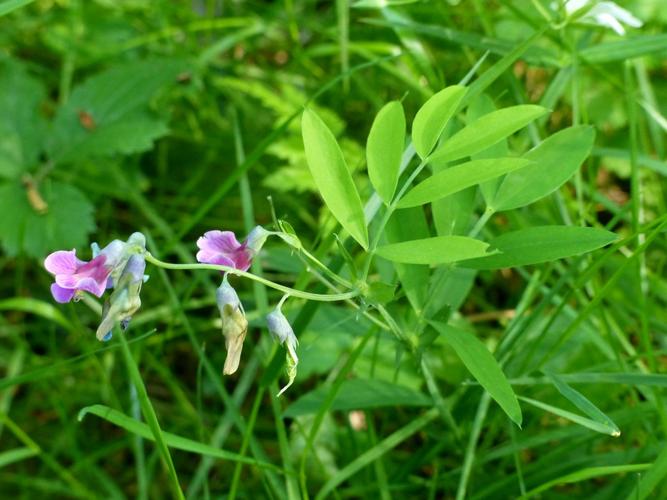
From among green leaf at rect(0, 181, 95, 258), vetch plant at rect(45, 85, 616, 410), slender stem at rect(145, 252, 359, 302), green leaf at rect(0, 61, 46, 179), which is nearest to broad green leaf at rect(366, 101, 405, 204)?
vetch plant at rect(45, 85, 616, 410)

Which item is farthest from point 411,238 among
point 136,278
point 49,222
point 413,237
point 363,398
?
point 49,222

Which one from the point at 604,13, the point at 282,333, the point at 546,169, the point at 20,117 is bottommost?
the point at 20,117

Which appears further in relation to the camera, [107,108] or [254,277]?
[107,108]

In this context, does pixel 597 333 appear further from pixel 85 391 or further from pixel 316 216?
pixel 85 391

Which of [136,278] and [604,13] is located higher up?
[604,13]

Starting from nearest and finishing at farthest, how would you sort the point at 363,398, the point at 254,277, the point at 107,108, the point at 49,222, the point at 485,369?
the point at 254,277, the point at 485,369, the point at 363,398, the point at 49,222, the point at 107,108

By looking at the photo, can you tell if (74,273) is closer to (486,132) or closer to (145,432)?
(145,432)
